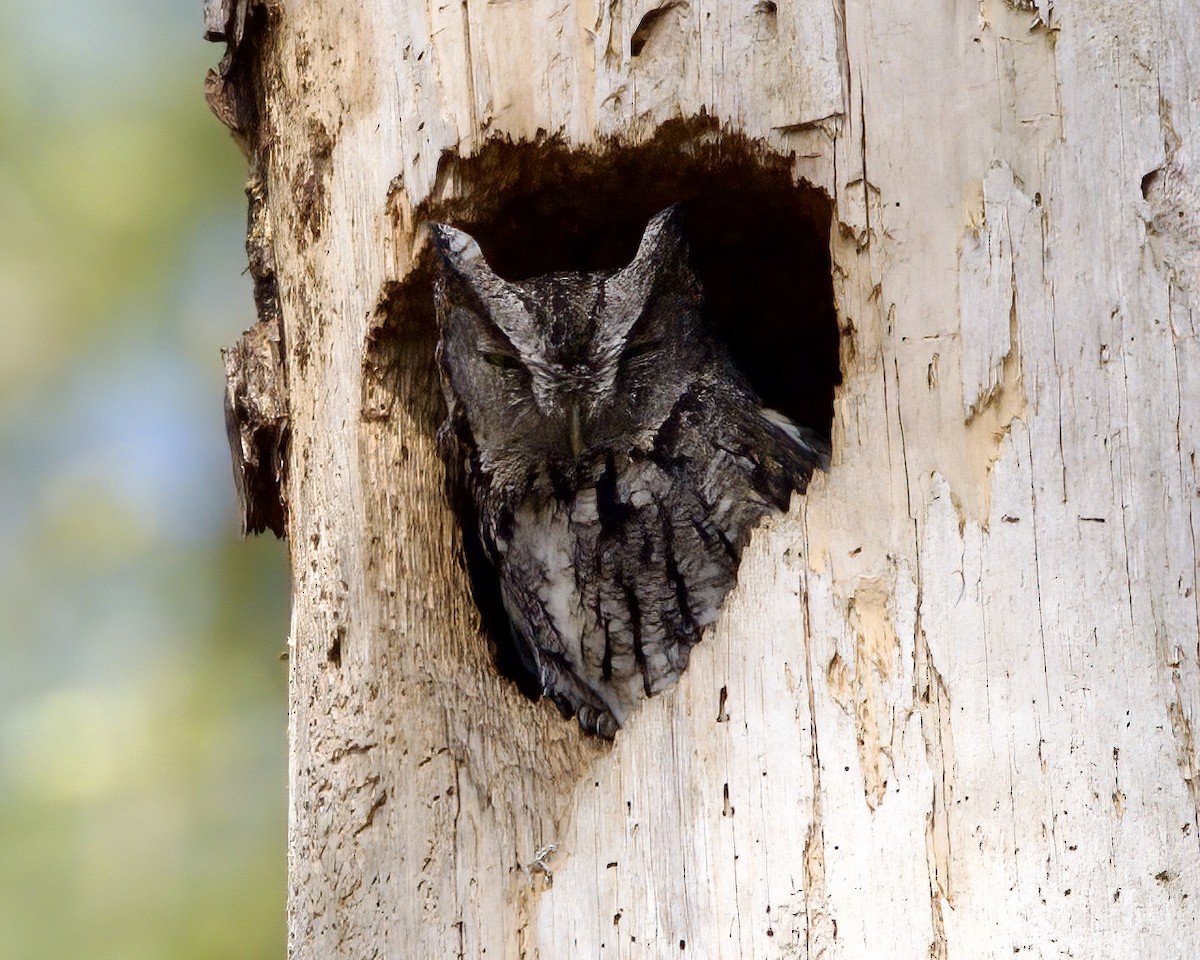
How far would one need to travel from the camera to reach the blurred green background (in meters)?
4.07

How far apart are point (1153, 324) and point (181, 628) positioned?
11.2 feet

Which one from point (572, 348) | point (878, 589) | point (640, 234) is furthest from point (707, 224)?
point (878, 589)

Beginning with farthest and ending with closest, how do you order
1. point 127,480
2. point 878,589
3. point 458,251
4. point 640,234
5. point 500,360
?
point 127,480
point 640,234
point 500,360
point 458,251
point 878,589

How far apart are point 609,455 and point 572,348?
0.77 ft

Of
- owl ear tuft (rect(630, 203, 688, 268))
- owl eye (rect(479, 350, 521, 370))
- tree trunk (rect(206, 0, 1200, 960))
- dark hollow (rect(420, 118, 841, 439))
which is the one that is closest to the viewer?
tree trunk (rect(206, 0, 1200, 960))

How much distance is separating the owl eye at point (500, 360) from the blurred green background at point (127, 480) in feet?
6.60

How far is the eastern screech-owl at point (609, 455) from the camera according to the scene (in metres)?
2.35

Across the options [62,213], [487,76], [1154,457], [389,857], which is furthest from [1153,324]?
[62,213]

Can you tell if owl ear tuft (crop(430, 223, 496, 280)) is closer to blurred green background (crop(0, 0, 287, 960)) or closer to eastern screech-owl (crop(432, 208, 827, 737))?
eastern screech-owl (crop(432, 208, 827, 737))

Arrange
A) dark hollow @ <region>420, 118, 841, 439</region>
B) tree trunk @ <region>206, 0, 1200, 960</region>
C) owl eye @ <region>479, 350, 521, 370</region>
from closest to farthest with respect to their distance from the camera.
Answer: tree trunk @ <region>206, 0, 1200, 960</region> < dark hollow @ <region>420, 118, 841, 439</region> < owl eye @ <region>479, 350, 521, 370</region>

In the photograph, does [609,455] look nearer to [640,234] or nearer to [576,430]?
[576,430]

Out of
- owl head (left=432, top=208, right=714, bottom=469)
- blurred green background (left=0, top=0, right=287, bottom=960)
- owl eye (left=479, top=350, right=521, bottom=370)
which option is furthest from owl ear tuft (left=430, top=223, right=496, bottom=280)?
blurred green background (left=0, top=0, right=287, bottom=960)

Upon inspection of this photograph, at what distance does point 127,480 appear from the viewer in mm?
4445

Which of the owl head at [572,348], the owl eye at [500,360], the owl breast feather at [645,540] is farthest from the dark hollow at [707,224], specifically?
the owl breast feather at [645,540]
